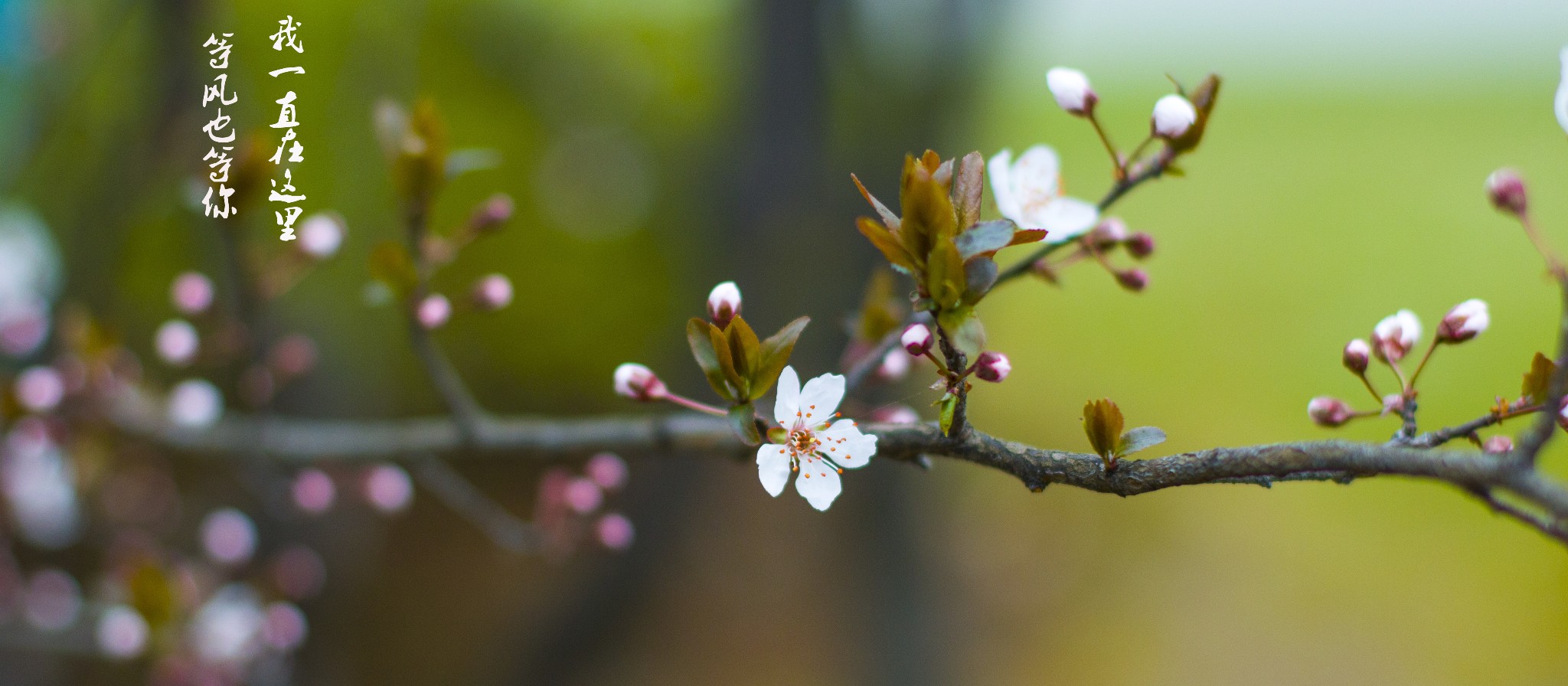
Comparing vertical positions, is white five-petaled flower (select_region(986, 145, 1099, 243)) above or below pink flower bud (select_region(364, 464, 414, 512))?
above

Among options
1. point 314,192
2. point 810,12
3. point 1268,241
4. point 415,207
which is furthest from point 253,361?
point 1268,241

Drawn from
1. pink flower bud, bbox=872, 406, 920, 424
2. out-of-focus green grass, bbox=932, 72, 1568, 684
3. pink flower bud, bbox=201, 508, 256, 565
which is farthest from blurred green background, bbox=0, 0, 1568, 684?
pink flower bud, bbox=872, 406, 920, 424

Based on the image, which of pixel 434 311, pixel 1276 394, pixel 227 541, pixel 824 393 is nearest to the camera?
pixel 824 393

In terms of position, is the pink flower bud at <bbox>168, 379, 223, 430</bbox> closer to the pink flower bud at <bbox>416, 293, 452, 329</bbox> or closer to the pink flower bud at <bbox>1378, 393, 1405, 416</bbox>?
the pink flower bud at <bbox>416, 293, 452, 329</bbox>

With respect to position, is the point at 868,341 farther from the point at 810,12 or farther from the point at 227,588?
the point at 227,588

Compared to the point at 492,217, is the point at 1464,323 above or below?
below

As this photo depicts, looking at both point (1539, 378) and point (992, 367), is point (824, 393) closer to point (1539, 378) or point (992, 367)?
point (992, 367)

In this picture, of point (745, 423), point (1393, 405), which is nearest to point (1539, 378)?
point (1393, 405)
